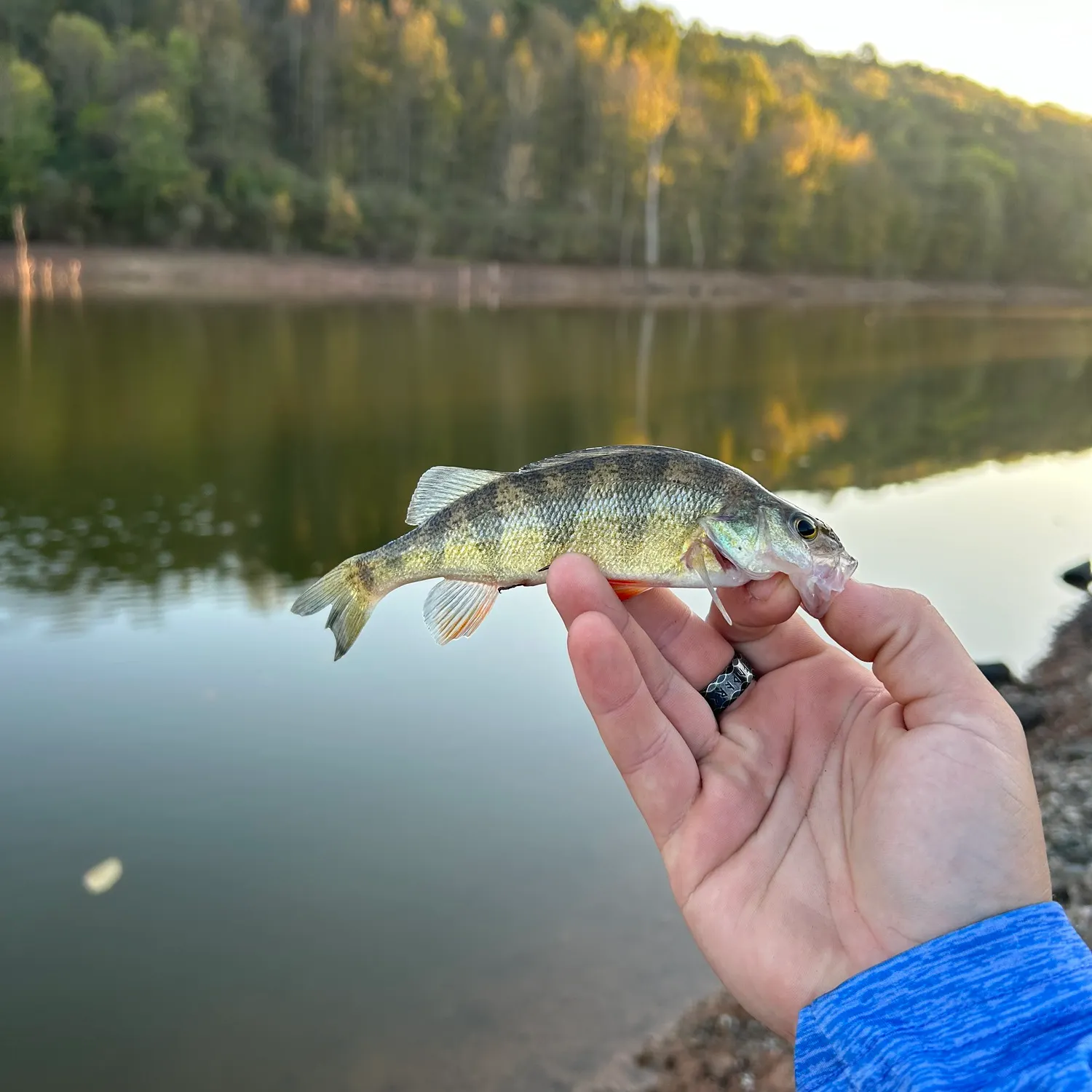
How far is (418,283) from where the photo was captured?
73.2m

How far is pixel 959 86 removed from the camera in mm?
195500

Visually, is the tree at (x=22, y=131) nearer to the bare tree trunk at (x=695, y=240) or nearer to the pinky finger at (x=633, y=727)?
the bare tree trunk at (x=695, y=240)

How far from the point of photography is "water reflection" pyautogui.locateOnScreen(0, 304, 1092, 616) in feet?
49.7

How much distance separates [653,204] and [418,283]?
2820 cm

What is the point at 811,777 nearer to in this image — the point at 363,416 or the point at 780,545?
the point at 780,545

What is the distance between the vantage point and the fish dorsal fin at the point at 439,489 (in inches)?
143

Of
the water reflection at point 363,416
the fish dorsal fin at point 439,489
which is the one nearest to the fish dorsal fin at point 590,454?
the fish dorsal fin at point 439,489

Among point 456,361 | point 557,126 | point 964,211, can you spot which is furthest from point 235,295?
point 964,211

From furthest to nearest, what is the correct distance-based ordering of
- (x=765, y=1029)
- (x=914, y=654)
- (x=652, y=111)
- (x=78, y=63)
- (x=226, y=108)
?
(x=652, y=111) < (x=226, y=108) < (x=78, y=63) < (x=765, y=1029) < (x=914, y=654)

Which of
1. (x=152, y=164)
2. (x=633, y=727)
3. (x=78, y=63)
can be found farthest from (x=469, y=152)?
(x=633, y=727)

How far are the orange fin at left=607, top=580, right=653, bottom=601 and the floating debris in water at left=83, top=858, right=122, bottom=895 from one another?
5.41 metres

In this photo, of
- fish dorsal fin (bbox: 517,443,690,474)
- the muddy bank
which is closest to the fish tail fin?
fish dorsal fin (bbox: 517,443,690,474)

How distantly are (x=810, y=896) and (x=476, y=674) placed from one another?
765 cm

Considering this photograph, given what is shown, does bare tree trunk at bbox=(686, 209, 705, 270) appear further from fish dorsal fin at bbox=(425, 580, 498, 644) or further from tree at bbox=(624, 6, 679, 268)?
fish dorsal fin at bbox=(425, 580, 498, 644)
